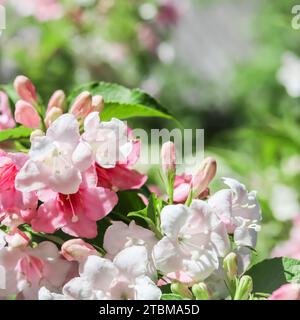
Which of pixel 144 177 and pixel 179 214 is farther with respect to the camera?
pixel 144 177

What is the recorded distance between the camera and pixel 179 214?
31.7 inches

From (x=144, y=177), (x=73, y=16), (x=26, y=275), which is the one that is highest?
(x=73, y=16)

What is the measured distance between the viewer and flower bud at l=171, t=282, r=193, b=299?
0.80 metres

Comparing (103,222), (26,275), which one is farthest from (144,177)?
(26,275)

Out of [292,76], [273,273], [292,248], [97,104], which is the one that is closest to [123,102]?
[97,104]

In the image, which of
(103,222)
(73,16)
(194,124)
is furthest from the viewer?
(194,124)

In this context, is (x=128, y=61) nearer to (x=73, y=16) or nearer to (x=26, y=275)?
(x=73, y=16)

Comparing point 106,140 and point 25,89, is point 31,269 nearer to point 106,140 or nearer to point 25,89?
point 106,140

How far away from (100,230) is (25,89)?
0.23m

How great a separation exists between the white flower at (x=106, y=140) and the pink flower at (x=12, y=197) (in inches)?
2.8

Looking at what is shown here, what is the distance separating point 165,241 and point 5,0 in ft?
7.08

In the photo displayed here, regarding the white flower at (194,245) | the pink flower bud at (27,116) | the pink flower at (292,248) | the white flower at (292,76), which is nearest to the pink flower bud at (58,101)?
the pink flower bud at (27,116)

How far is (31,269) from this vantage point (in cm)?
85

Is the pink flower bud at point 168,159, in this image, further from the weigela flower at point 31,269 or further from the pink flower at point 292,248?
the pink flower at point 292,248
